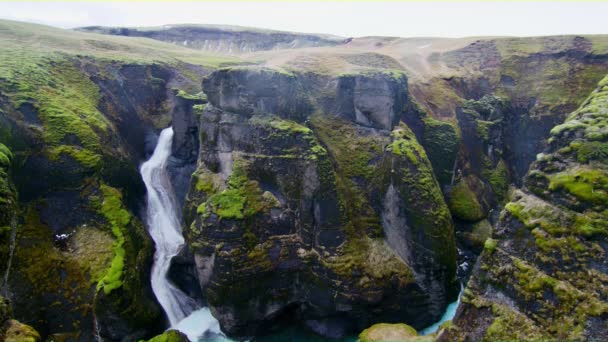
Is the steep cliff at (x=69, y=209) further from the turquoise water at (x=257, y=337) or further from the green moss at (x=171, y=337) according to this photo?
the green moss at (x=171, y=337)

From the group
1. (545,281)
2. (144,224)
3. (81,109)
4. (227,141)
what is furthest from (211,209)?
(545,281)

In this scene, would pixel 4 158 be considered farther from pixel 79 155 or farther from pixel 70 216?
pixel 79 155

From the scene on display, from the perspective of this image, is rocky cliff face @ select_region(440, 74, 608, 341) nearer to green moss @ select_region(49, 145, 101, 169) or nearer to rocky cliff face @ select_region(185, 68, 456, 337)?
rocky cliff face @ select_region(185, 68, 456, 337)

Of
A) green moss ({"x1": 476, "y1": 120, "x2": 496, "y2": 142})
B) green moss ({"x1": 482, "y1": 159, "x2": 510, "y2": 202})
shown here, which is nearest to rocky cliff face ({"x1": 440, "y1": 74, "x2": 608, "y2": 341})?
green moss ({"x1": 482, "y1": 159, "x2": 510, "y2": 202})

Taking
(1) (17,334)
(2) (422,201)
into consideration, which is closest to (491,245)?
(2) (422,201)

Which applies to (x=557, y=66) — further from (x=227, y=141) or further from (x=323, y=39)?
(x=323, y=39)

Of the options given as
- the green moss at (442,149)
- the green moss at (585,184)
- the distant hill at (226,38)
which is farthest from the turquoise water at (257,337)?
the distant hill at (226,38)
